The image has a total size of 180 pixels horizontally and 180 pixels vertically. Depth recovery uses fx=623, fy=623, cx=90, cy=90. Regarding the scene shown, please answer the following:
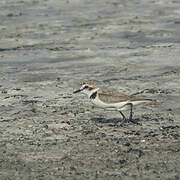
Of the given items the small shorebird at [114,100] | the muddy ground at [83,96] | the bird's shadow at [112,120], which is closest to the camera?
the muddy ground at [83,96]

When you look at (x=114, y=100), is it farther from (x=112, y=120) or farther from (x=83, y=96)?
(x=83, y=96)

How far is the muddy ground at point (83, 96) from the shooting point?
9.93 m

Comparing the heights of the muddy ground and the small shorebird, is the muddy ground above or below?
below

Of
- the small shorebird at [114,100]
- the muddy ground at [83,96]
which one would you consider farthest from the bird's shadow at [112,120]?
the small shorebird at [114,100]

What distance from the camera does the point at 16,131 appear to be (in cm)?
1177

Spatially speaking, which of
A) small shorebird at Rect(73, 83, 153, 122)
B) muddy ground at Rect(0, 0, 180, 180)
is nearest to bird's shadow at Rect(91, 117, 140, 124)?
muddy ground at Rect(0, 0, 180, 180)

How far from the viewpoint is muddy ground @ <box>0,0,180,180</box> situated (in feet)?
32.6

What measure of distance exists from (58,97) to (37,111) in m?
1.26

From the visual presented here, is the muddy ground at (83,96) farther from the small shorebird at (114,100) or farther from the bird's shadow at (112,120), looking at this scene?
the small shorebird at (114,100)

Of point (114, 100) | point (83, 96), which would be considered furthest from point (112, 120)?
point (83, 96)

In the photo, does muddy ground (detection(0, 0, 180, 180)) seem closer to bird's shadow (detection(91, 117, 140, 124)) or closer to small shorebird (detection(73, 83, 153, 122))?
bird's shadow (detection(91, 117, 140, 124))

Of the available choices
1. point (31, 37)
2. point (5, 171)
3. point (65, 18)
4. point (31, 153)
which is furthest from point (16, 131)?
point (65, 18)

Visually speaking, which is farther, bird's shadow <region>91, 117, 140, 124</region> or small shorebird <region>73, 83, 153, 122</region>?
bird's shadow <region>91, 117, 140, 124</region>

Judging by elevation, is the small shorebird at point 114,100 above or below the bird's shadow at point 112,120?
A: above
